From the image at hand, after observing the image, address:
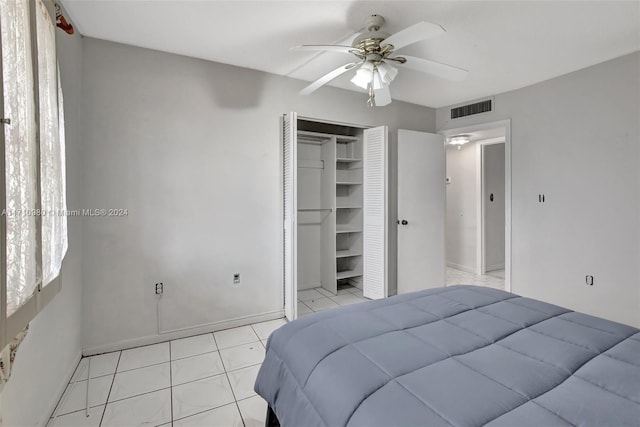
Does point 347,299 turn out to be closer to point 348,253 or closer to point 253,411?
point 348,253

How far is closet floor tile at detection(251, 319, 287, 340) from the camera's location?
9.32 ft

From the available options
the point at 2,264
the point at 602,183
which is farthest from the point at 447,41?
the point at 2,264

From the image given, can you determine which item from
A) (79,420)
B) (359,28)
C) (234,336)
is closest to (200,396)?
(79,420)

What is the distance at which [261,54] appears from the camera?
2680 mm

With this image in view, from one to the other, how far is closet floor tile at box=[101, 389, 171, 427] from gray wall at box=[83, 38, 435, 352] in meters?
0.80

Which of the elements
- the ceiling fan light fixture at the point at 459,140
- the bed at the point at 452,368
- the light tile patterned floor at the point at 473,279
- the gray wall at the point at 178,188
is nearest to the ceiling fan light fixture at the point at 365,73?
the gray wall at the point at 178,188

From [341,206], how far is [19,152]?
348 cm

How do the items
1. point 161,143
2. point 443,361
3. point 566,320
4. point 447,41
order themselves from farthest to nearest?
1. point 161,143
2. point 447,41
3. point 566,320
4. point 443,361

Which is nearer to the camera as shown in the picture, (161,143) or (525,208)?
(161,143)

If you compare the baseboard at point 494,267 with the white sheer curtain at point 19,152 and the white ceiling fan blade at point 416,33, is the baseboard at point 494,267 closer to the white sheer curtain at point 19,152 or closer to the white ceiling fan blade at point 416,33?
the white ceiling fan blade at point 416,33

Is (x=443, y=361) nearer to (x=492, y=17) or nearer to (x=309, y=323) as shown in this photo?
(x=309, y=323)

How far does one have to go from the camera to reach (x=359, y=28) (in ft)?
7.28

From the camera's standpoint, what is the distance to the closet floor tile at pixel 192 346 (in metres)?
2.50

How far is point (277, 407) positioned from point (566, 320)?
146 cm
